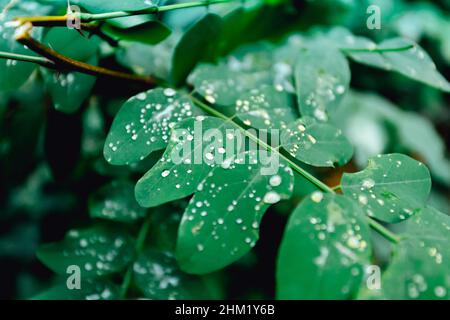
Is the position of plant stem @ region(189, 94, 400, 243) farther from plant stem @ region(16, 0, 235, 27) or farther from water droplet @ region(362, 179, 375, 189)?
plant stem @ region(16, 0, 235, 27)

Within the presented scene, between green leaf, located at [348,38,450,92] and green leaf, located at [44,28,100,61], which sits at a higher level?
green leaf, located at [44,28,100,61]

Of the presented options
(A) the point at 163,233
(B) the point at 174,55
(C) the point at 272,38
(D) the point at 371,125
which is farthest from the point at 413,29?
(A) the point at 163,233

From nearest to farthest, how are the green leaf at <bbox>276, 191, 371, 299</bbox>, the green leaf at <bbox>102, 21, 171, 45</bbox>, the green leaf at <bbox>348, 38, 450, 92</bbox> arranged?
the green leaf at <bbox>276, 191, 371, 299</bbox>
the green leaf at <bbox>102, 21, 171, 45</bbox>
the green leaf at <bbox>348, 38, 450, 92</bbox>

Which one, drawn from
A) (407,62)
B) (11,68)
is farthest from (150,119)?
(407,62)

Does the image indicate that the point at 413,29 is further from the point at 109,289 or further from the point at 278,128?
the point at 109,289

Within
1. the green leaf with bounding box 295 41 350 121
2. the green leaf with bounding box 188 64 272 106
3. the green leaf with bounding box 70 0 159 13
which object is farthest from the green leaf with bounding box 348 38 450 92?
the green leaf with bounding box 70 0 159 13
